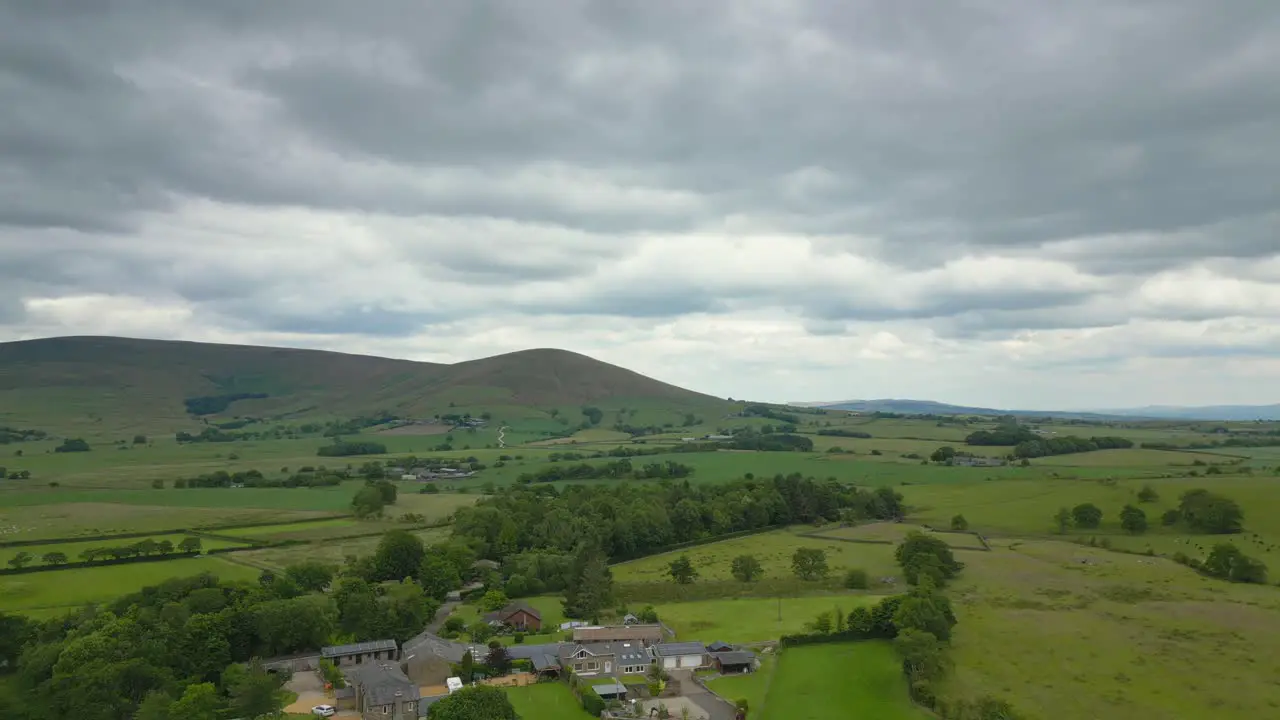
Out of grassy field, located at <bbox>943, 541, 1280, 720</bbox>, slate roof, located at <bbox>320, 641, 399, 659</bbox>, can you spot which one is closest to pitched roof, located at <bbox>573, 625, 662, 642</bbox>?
slate roof, located at <bbox>320, 641, 399, 659</bbox>

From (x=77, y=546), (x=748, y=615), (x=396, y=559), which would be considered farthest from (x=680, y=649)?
(x=77, y=546)

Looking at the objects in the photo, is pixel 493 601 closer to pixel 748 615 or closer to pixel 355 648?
pixel 355 648

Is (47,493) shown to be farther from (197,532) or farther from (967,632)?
(967,632)

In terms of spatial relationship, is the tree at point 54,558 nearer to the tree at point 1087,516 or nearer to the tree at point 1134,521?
the tree at point 1087,516

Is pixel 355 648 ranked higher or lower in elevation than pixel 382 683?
lower

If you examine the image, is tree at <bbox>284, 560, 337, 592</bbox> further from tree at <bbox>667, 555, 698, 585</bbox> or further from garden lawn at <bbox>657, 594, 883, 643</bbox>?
tree at <bbox>667, 555, 698, 585</bbox>

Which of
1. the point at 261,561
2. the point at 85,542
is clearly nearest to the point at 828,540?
the point at 261,561
